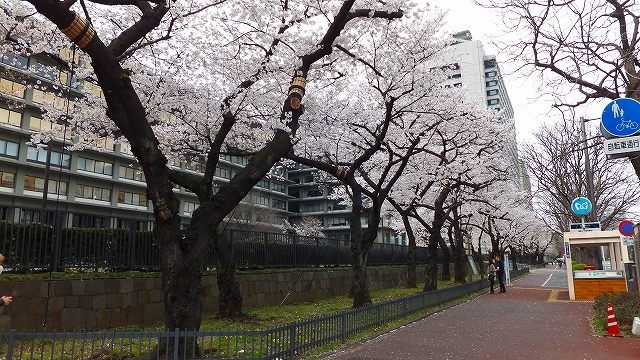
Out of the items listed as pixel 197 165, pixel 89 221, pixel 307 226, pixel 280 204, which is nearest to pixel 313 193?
pixel 280 204

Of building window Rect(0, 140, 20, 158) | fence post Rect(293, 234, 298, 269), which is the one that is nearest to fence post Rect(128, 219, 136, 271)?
fence post Rect(293, 234, 298, 269)

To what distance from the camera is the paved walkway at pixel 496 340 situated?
839 centimetres

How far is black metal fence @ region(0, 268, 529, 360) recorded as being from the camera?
236 inches

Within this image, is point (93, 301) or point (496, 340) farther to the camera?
point (93, 301)

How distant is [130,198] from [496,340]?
1775 inches

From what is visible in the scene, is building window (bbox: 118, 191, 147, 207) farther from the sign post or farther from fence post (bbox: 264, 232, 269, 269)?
the sign post

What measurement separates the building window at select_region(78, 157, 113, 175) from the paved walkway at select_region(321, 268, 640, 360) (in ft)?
129

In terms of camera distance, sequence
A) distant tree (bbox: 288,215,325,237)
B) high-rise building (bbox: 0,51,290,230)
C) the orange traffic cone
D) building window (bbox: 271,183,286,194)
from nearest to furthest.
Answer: the orange traffic cone → high-rise building (bbox: 0,51,290,230) → distant tree (bbox: 288,215,325,237) → building window (bbox: 271,183,286,194)

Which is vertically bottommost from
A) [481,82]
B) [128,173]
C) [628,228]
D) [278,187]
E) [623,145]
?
[628,228]

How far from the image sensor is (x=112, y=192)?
45938 mm

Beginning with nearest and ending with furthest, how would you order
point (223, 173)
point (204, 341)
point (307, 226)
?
point (204, 341) < point (223, 173) < point (307, 226)

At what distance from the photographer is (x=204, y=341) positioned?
26.5 ft

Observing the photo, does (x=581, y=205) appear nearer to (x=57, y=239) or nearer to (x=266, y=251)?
(x=266, y=251)

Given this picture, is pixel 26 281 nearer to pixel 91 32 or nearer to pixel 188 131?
pixel 91 32
